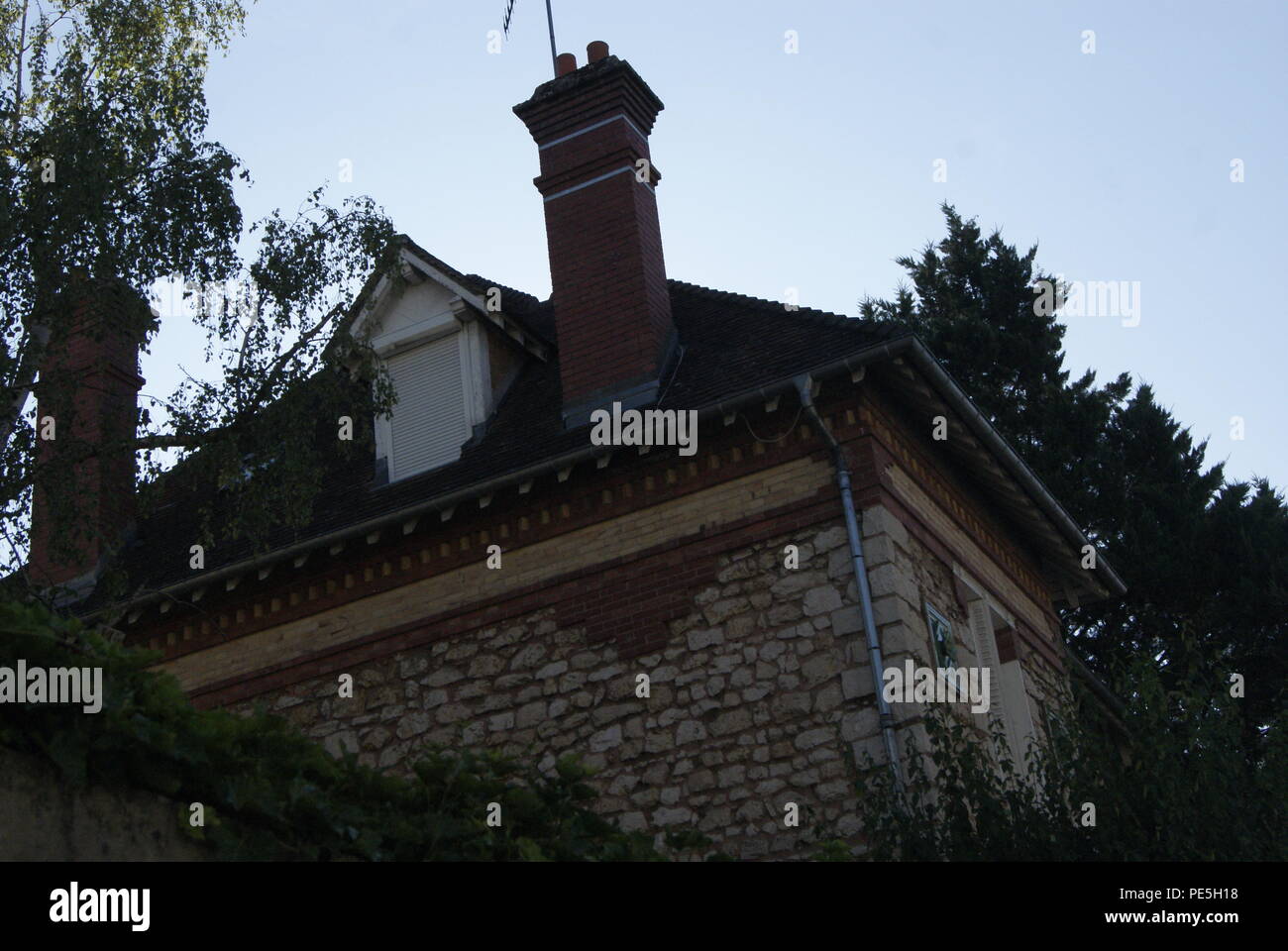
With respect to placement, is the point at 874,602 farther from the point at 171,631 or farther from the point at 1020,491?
the point at 171,631

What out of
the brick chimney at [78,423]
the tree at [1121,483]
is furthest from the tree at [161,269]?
the tree at [1121,483]

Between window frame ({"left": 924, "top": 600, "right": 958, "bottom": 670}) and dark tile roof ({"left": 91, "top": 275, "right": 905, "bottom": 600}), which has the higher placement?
dark tile roof ({"left": 91, "top": 275, "right": 905, "bottom": 600})

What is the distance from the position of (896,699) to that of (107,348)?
9.49 m

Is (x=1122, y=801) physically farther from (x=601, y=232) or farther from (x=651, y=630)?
(x=601, y=232)

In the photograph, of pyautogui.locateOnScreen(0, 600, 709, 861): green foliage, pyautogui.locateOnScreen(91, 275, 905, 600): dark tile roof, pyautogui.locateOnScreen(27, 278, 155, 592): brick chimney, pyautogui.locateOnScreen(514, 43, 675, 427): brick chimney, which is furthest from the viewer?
pyautogui.locateOnScreen(514, 43, 675, 427): brick chimney

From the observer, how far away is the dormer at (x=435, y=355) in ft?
44.0

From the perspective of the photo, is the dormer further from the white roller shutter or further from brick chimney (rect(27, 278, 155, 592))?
brick chimney (rect(27, 278, 155, 592))

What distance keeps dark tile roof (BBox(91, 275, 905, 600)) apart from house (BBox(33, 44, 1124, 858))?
1.5 inches

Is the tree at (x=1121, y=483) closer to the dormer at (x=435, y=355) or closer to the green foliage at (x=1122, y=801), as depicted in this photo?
the dormer at (x=435, y=355)

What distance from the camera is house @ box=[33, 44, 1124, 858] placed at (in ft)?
35.3

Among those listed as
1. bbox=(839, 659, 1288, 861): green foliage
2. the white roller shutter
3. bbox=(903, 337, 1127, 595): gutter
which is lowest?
bbox=(839, 659, 1288, 861): green foliage

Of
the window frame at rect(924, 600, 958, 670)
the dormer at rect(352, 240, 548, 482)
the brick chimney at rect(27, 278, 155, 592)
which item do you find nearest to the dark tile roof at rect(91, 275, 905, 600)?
the dormer at rect(352, 240, 548, 482)

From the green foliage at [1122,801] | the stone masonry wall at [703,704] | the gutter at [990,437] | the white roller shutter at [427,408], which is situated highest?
the white roller shutter at [427,408]
